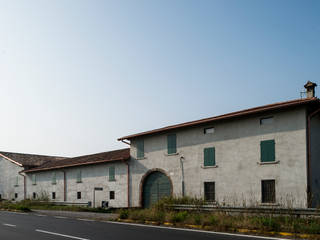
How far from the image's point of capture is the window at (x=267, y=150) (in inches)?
744

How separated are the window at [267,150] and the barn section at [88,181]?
1199cm

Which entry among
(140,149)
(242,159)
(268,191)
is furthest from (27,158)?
(268,191)

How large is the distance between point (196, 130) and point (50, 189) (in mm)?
21777

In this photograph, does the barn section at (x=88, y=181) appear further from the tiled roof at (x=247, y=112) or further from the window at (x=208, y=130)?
the window at (x=208, y=130)

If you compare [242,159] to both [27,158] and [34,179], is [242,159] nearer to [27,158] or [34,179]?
[34,179]

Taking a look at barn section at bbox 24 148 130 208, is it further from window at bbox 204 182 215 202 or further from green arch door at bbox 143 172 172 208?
window at bbox 204 182 215 202

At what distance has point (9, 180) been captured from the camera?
153ft

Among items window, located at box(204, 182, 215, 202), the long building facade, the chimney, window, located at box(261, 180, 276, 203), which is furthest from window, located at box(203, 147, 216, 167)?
the chimney

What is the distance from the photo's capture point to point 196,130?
75.5ft

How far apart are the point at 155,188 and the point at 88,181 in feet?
30.8

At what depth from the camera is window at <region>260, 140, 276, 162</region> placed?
62.0ft

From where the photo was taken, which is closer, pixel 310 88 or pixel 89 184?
pixel 310 88

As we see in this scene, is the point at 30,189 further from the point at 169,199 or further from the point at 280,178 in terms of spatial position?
the point at 280,178

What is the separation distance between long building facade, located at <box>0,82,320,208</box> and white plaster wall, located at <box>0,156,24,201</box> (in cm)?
1570
